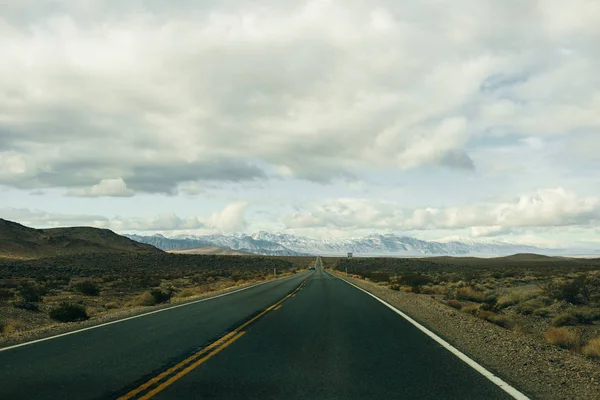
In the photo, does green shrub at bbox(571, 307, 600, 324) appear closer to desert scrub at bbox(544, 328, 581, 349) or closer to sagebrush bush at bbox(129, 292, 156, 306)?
desert scrub at bbox(544, 328, 581, 349)

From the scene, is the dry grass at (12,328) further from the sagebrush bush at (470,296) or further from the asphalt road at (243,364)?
the sagebrush bush at (470,296)

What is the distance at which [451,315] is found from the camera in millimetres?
17719

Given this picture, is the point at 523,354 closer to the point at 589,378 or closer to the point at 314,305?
the point at 589,378

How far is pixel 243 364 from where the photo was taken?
28.2 ft

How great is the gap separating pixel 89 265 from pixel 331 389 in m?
102

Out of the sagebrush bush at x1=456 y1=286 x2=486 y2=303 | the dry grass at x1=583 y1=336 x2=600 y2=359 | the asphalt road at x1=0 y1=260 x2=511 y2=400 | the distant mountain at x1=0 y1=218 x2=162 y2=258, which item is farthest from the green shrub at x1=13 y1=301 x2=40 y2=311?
the distant mountain at x1=0 y1=218 x2=162 y2=258

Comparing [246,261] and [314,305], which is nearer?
[314,305]

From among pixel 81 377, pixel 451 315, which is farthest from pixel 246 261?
pixel 81 377

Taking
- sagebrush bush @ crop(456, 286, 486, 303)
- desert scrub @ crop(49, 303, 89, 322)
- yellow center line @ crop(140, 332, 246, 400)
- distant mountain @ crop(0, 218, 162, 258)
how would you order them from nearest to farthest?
yellow center line @ crop(140, 332, 246, 400) → desert scrub @ crop(49, 303, 89, 322) → sagebrush bush @ crop(456, 286, 486, 303) → distant mountain @ crop(0, 218, 162, 258)

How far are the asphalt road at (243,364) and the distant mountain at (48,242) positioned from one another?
112 m

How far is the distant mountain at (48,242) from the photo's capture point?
118188mm

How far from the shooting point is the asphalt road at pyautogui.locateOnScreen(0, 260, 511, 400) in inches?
267

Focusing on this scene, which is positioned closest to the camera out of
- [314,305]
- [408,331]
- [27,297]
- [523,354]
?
[523,354]

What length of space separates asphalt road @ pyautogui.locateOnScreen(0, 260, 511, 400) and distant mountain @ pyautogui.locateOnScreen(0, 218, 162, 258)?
112 m
